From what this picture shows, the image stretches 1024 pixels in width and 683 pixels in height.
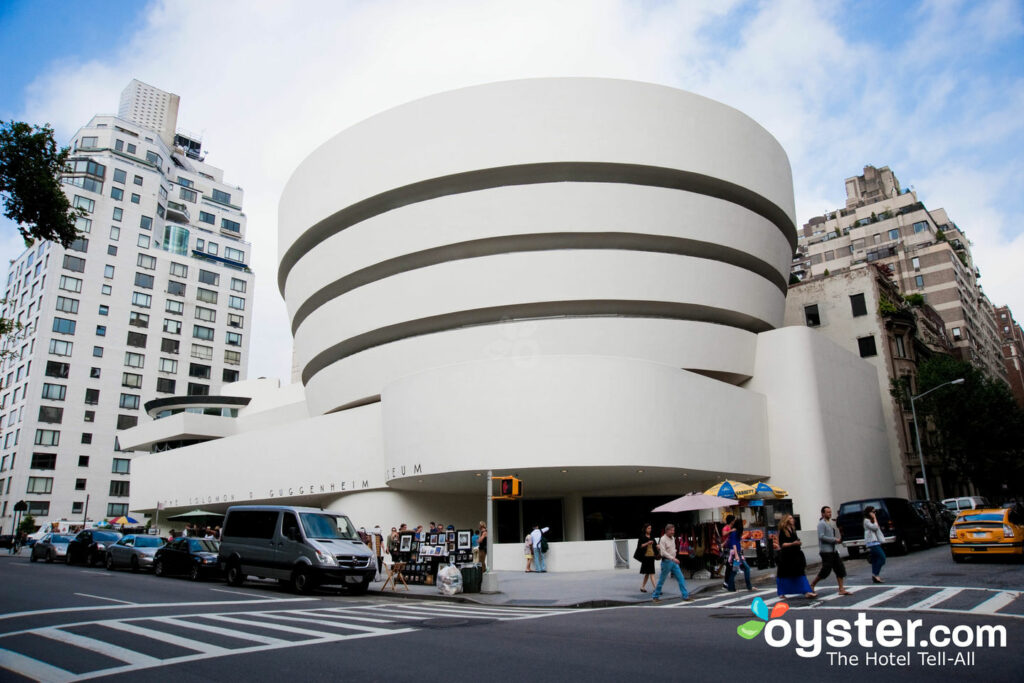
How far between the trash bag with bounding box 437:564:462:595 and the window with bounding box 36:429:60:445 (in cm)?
6382

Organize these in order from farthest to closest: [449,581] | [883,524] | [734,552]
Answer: [883,524], [449,581], [734,552]

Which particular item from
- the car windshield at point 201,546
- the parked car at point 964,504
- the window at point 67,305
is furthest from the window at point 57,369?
the parked car at point 964,504

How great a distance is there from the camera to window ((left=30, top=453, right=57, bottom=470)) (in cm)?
6375

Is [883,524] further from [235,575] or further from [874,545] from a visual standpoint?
[235,575]

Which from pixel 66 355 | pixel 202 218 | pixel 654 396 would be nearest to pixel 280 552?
pixel 654 396

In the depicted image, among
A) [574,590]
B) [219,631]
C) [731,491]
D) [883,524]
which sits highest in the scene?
[731,491]

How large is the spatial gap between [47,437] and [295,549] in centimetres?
6170

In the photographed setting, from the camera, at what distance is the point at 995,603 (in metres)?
11.3

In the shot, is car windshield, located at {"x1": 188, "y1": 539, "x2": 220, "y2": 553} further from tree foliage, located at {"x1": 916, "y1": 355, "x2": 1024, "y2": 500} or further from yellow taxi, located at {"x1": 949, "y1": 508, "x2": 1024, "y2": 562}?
tree foliage, located at {"x1": 916, "y1": 355, "x2": 1024, "y2": 500}

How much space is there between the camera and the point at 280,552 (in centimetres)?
1816

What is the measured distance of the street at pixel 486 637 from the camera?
23.9 ft

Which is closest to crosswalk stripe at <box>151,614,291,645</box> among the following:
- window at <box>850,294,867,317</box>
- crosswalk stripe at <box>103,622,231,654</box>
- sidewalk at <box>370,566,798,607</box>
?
crosswalk stripe at <box>103,622,231,654</box>

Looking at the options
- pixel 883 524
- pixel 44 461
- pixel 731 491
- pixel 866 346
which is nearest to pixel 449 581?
pixel 731 491

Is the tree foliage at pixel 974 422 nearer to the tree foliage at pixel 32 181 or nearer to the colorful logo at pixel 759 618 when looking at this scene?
the colorful logo at pixel 759 618
